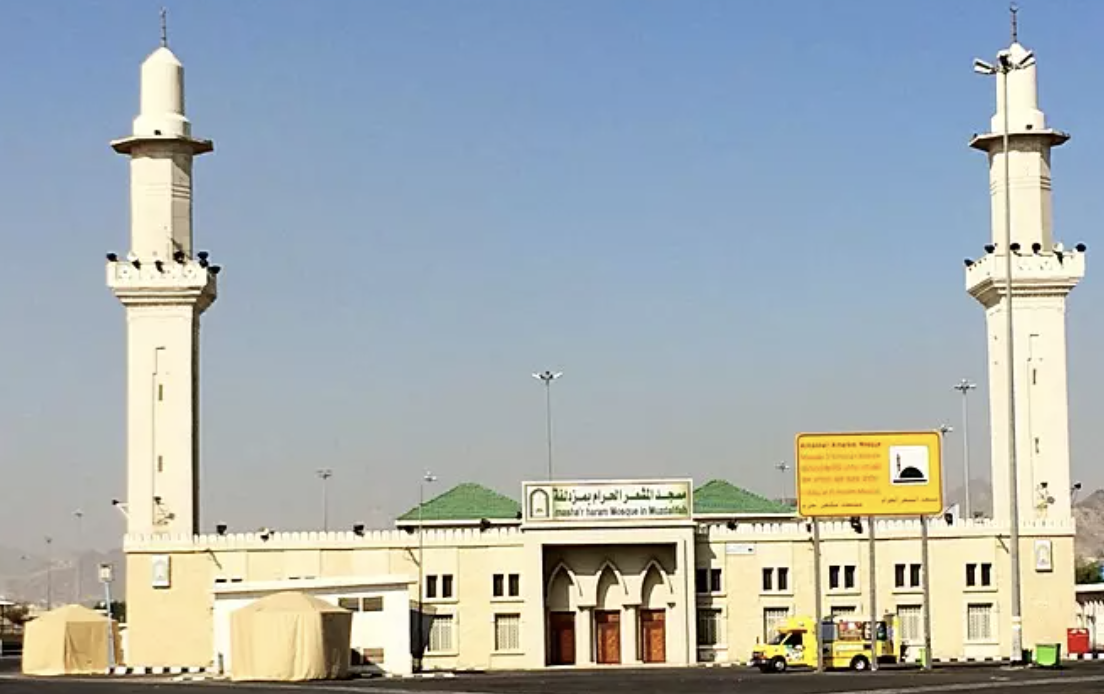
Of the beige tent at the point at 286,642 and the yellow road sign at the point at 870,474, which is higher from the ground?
the yellow road sign at the point at 870,474

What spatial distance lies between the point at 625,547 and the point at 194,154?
23.4 m

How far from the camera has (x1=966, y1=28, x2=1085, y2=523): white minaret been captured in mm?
76062

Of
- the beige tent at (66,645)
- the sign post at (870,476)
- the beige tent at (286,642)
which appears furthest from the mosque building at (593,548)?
the sign post at (870,476)

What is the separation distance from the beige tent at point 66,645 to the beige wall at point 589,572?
83.6 inches

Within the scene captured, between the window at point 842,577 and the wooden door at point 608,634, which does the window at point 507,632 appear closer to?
the wooden door at point 608,634

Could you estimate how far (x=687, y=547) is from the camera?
249 ft

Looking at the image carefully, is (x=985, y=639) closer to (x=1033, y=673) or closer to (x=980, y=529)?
(x=980, y=529)

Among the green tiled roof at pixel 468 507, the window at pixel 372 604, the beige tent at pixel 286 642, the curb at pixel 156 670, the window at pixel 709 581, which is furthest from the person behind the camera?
the green tiled roof at pixel 468 507

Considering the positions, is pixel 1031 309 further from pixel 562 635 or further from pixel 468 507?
pixel 468 507

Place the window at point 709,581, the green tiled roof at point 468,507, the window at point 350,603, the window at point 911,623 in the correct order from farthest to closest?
the green tiled roof at point 468,507
the window at point 709,581
the window at point 911,623
the window at point 350,603

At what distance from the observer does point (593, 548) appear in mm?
76875

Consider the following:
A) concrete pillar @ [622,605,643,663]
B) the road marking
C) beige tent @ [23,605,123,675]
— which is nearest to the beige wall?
concrete pillar @ [622,605,643,663]

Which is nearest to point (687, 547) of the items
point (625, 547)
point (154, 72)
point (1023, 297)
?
point (625, 547)

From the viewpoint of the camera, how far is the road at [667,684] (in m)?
49.5
